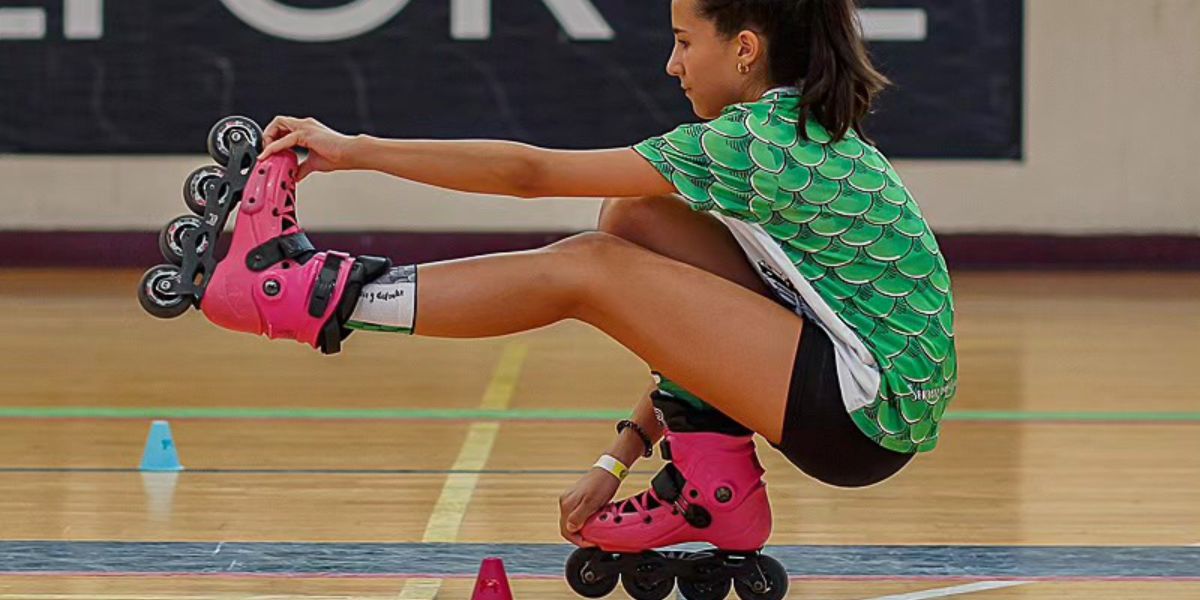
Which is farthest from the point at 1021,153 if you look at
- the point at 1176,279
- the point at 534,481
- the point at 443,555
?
the point at 443,555

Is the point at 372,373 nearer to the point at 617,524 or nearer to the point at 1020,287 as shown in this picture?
the point at 617,524

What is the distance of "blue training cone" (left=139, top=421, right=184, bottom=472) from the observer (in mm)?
3639

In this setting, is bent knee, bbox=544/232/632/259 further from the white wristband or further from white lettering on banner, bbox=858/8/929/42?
white lettering on banner, bbox=858/8/929/42

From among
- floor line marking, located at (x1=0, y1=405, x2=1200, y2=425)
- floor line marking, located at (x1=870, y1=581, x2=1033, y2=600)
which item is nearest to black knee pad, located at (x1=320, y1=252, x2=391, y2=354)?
floor line marking, located at (x1=870, y1=581, x2=1033, y2=600)

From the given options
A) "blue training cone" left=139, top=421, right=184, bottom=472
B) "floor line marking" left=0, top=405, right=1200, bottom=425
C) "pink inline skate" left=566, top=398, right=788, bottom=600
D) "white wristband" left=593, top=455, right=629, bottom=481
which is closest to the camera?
"pink inline skate" left=566, top=398, right=788, bottom=600

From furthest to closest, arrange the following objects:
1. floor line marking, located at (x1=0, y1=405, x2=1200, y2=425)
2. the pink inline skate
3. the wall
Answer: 1. the wall
2. floor line marking, located at (x1=0, y1=405, x2=1200, y2=425)
3. the pink inline skate

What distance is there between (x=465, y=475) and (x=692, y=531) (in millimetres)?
1147

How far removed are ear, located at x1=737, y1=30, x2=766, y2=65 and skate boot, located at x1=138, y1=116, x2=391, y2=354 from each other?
52cm

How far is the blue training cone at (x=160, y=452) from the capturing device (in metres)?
3.64

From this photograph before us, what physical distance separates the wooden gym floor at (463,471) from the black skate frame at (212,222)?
1.40 ft

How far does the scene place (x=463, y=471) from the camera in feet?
12.0

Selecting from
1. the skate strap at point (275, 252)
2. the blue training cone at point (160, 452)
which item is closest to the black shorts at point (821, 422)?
the skate strap at point (275, 252)

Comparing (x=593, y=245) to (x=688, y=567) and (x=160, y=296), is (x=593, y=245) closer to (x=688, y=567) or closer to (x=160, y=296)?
(x=688, y=567)

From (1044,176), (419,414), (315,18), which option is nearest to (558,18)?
(315,18)
